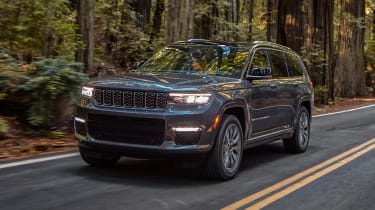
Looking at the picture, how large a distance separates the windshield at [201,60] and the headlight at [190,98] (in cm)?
116

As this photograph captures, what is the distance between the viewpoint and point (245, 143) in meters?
8.29

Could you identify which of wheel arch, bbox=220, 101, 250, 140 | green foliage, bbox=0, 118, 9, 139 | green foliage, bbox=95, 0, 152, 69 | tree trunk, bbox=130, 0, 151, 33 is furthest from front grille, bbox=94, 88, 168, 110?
tree trunk, bbox=130, 0, 151, 33

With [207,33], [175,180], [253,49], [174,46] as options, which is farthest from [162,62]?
[207,33]

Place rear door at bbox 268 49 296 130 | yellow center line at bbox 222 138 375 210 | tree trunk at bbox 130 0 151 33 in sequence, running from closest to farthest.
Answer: yellow center line at bbox 222 138 375 210 → rear door at bbox 268 49 296 130 → tree trunk at bbox 130 0 151 33

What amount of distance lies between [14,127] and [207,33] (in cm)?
1439

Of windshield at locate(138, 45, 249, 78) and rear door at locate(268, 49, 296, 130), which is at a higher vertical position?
windshield at locate(138, 45, 249, 78)

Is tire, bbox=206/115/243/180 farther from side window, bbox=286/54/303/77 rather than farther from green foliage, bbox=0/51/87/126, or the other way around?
green foliage, bbox=0/51/87/126

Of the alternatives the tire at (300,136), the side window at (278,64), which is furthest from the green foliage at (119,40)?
the side window at (278,64)

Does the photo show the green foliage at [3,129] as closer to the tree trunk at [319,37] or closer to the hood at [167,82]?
the hood at [167,82]

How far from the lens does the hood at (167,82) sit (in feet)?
23.4

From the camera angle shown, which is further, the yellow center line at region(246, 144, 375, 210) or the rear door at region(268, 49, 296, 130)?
the rear door at region(268, 49, 296, 130)

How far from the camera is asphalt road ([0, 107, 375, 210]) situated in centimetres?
632

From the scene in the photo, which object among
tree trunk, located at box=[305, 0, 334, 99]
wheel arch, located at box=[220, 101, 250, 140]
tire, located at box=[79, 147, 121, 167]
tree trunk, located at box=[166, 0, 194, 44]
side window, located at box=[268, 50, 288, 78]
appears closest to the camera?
wheel arch, located at box=[220, 101, 250, 140]

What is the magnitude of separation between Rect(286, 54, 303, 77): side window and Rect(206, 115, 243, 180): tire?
2962 millimetres
